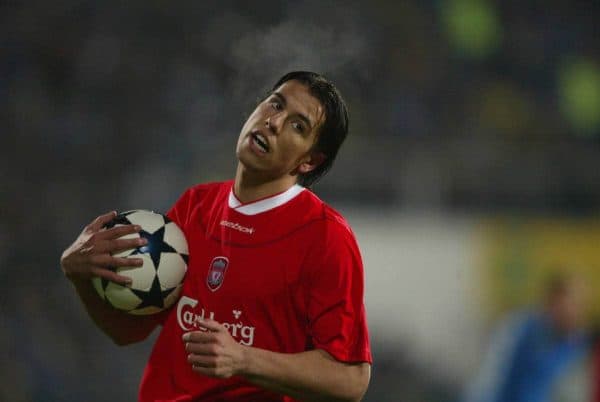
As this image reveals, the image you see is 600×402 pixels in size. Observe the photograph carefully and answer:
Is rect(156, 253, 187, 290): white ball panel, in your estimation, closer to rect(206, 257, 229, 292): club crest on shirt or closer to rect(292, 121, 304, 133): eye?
rect(206, 257, 229, 292): club crest on shirt

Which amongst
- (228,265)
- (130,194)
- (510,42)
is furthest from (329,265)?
(510,42)

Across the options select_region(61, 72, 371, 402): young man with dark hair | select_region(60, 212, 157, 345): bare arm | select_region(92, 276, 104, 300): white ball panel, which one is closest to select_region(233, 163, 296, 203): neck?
select_region(61, 72, 371, 402): young man with dark hair

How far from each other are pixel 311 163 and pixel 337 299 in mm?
484

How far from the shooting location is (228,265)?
2.77 metres

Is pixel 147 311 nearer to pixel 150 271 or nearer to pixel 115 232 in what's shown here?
pixel 150 271

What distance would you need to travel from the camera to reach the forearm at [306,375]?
2482 millimetres

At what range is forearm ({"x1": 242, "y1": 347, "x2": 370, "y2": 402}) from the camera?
2482 millimetres

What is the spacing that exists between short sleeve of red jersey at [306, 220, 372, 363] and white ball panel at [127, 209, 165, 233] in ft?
1.54

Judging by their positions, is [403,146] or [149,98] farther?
[149,98]

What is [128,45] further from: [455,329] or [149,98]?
[455,329]

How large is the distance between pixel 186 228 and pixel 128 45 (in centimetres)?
→ 624

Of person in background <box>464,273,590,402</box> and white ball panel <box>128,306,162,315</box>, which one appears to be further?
person in background <box>464,273,590,402</box>

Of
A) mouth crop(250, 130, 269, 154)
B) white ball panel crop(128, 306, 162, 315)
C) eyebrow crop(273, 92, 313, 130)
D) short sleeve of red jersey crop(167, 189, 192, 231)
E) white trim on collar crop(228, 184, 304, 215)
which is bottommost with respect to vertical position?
white ball panel crop(128, 306, 162, 315)

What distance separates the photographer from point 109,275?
106 inches
